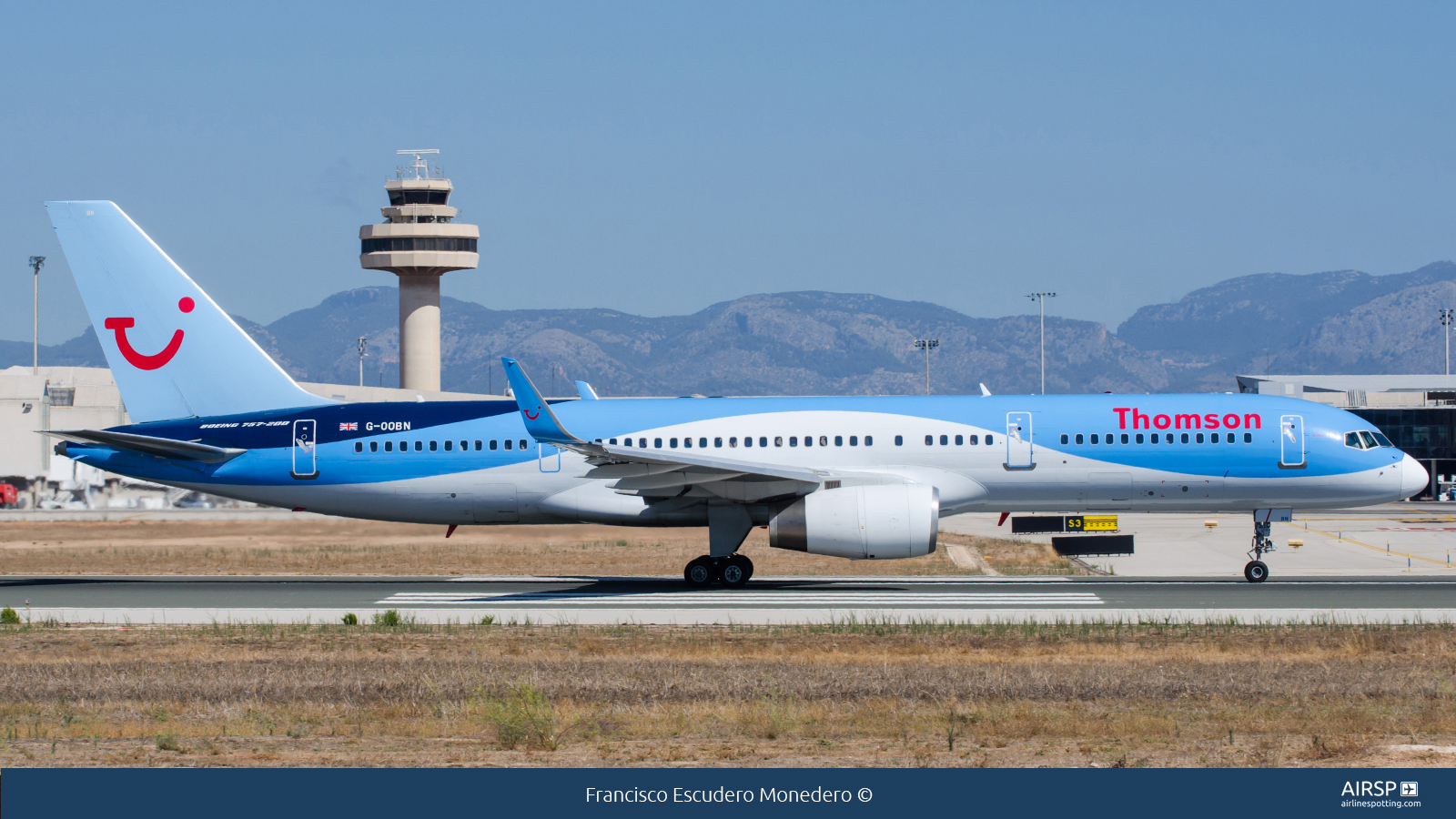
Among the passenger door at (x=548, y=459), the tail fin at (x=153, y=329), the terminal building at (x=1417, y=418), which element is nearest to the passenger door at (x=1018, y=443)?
the passenger door at (x=548, y=459)

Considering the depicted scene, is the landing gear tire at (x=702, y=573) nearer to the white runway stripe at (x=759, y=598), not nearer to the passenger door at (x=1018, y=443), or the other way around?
the white runway stripe at (x=759, y=598)

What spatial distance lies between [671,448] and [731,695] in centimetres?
1577

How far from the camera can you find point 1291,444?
32125 mm

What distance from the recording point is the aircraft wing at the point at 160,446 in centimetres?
3212

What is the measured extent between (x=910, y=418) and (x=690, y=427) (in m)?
5.09

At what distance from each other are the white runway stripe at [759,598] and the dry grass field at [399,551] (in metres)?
7.06

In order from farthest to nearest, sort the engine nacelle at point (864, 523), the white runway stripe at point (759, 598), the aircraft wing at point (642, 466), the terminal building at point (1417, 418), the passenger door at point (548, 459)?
the terminal building at point (1417, 418)
the passenger door at point (548, 459)
the engine nacelle at point (864, 523)
the aircraft wing at point (642, 466)
the white runway stripe at point (759, 598)

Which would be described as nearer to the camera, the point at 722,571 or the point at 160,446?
the point at 722,571

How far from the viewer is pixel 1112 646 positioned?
70.4ft

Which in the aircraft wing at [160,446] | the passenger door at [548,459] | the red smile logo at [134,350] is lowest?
the passenger door at [548,459]

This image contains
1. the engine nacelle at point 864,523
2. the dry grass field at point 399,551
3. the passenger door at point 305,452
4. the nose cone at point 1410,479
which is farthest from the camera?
the dry grass field at point 399,551

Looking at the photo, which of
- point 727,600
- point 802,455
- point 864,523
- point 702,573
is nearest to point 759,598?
point 727,600
